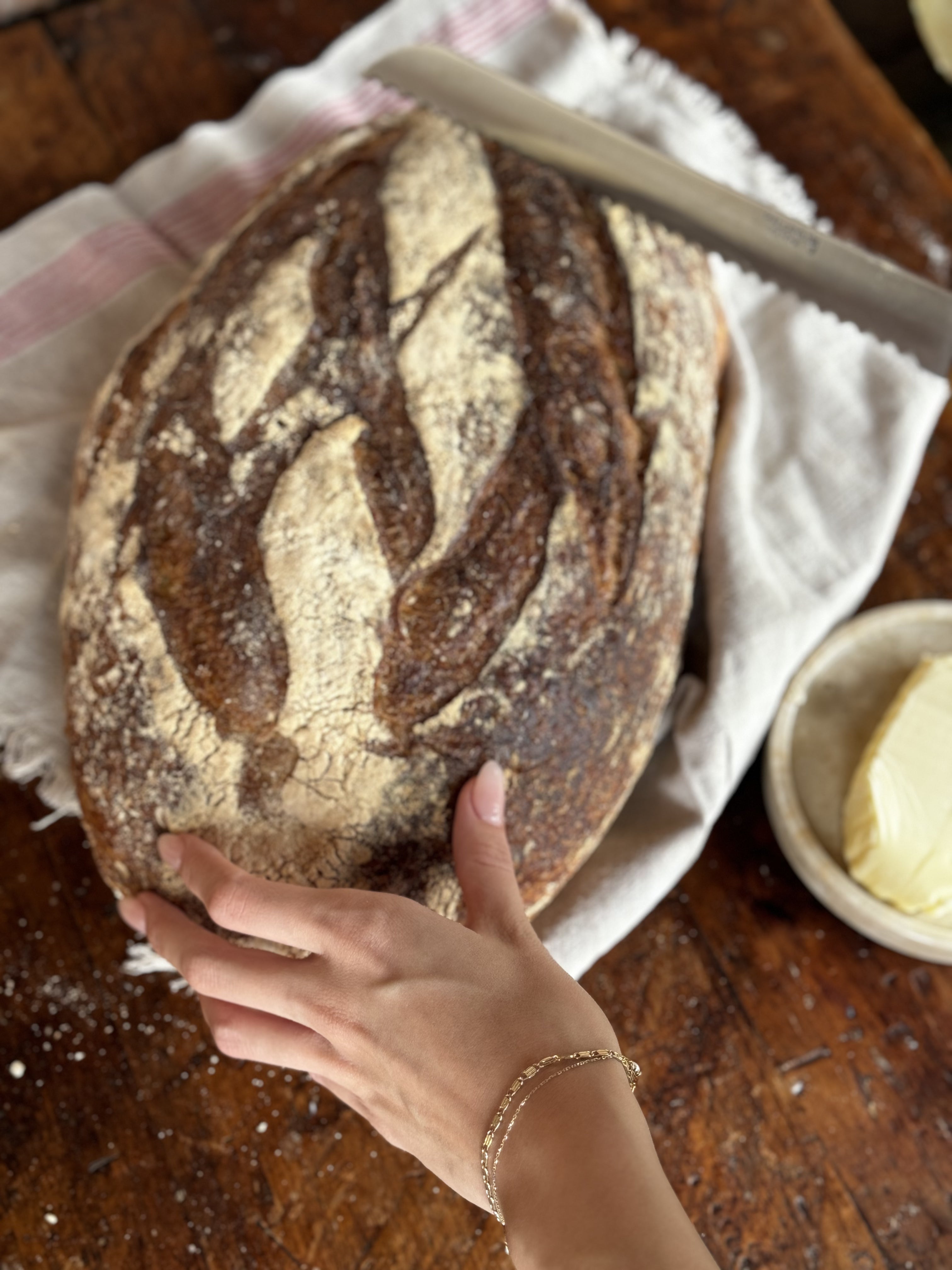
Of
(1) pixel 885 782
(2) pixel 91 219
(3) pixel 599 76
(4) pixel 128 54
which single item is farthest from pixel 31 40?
(1) pixel 885 782

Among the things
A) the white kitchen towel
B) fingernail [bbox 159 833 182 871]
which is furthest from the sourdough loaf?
the white kitchen towel

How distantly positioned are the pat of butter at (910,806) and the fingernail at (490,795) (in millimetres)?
464

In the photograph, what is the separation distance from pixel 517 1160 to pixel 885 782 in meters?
0.66

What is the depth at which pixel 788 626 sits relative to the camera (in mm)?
1374

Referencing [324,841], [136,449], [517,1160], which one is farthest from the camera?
[136,449]

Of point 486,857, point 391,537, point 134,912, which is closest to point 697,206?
point 391,537

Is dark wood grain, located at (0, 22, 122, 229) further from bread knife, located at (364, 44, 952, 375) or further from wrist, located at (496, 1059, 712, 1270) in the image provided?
wrist, located at (496, 1059, 712, 1270)

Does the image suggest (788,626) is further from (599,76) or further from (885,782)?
(599,76)

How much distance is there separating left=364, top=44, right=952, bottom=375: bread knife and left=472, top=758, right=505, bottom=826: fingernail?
70 cm

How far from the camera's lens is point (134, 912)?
113 cm

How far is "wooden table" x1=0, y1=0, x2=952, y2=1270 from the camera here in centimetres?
114

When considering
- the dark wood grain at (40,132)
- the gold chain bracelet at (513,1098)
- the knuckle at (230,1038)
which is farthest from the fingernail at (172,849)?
the dark wood grain at (40,132)

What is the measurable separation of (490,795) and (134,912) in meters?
0.42

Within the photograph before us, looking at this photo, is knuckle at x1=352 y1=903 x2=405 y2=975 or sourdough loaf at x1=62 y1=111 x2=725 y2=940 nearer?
knuckle at x1=352 y1=903 x2=405 y2=975
